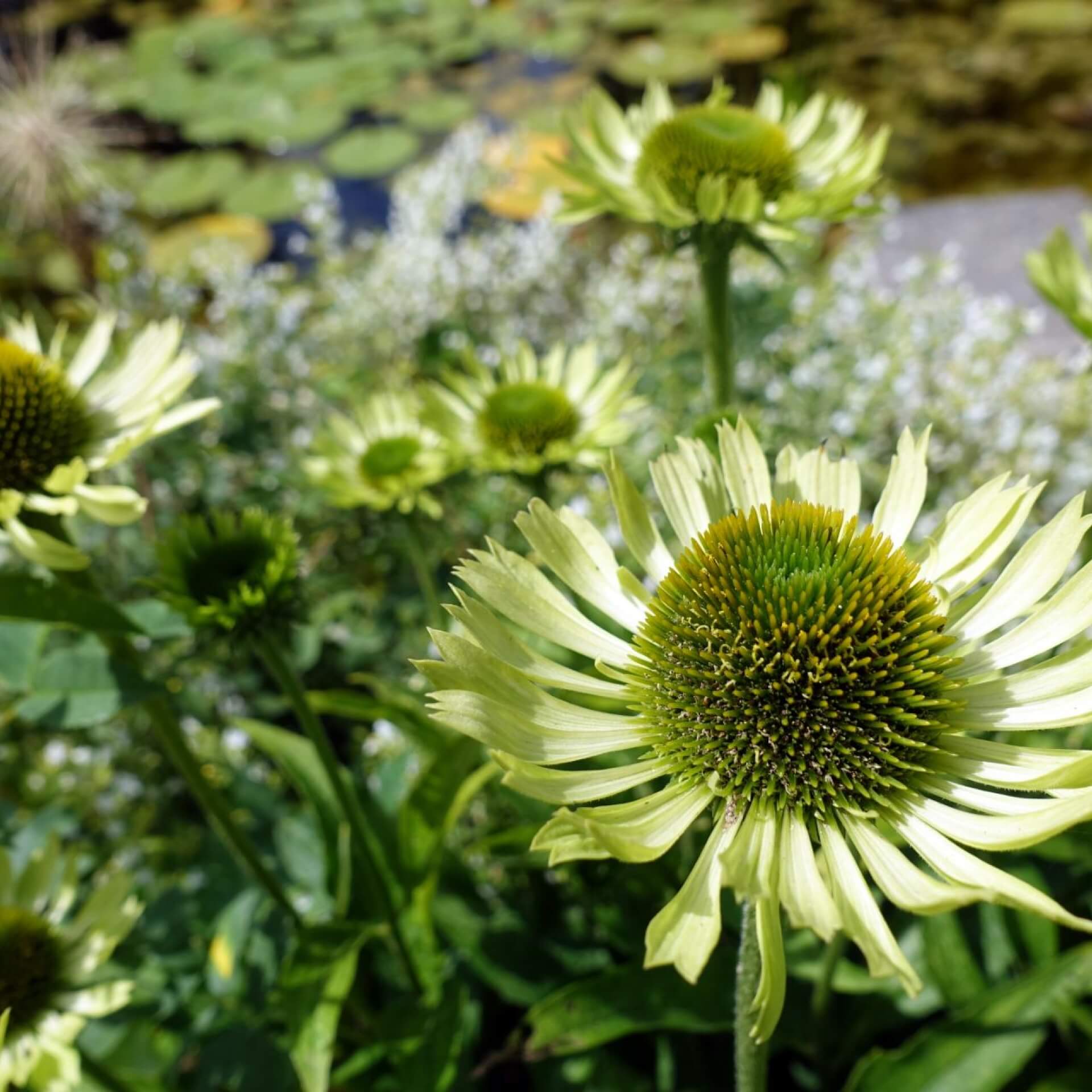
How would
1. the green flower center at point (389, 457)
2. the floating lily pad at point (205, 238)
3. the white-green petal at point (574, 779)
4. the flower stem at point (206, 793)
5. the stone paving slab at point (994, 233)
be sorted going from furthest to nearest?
1. the floating lily pad at point (205, 238)
2. the stone paving slab at point (994, 233)
3. the green flower center at point (389, 457)
4. the flower stem at point (206, 793)
5. the white-green petal at point (574, 779)

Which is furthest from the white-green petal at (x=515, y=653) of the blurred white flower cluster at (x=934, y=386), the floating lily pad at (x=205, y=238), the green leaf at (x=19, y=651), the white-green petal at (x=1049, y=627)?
the floating lily pad at (x=205, y=238)

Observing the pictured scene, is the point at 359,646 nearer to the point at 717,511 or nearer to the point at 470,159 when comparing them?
the point at 717,511

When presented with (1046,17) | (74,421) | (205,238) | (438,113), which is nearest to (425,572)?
(74,421)

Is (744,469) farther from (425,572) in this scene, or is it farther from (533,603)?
(425,572)

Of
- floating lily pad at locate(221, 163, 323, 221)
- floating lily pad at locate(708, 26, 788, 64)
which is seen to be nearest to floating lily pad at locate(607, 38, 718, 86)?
floating lily pad at locate(708, 26, 788, 64)

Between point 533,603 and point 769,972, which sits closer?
point 769,972

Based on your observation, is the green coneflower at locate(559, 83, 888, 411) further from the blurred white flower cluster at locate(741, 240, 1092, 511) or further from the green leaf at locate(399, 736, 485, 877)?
the green leaf at locate(399, 736, 485, 877)

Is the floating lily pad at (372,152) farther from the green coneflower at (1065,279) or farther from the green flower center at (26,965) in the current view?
the green flower center at (26,965)
